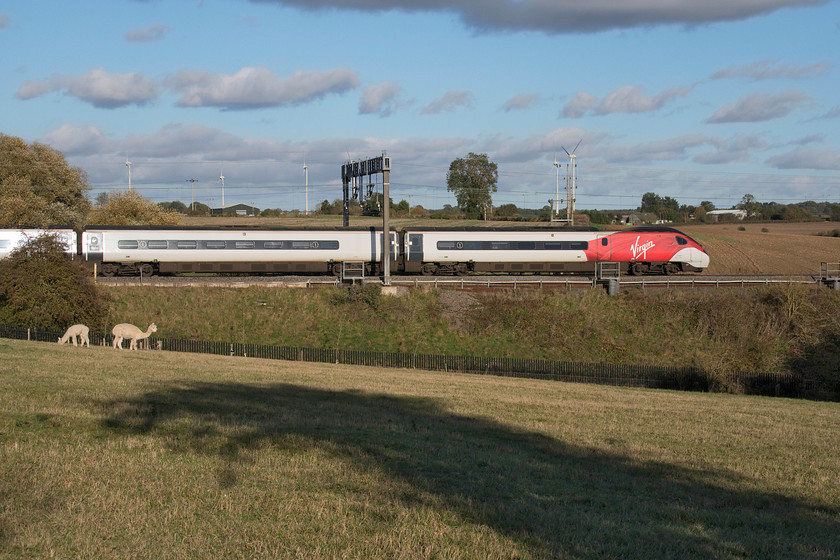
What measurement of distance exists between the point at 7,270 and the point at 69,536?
1323 inches

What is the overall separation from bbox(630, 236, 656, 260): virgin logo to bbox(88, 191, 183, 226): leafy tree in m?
44.7

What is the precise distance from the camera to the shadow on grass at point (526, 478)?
26.1 feet

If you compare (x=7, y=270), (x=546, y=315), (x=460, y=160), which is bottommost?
(x=546, y=315)

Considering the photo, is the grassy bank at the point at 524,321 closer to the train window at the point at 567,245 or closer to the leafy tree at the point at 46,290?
the leafy tree at the point at 46,290

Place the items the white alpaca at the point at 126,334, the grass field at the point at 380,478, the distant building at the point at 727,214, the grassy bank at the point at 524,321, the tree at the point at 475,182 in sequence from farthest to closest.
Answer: the distant building at the point at 727,214 < the tree at the point at 475,182 < the grassy bank at the point at 524,321 < the white alpaca at the point at 126,334 < the grass field at the point at 380,478

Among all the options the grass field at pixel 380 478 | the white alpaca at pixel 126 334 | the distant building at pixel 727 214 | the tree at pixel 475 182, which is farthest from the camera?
the distant building at pixel 727 214

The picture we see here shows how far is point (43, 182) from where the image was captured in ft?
242

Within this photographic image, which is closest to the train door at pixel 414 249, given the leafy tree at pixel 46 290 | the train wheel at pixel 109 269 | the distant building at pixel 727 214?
the train wheel at pixel 109 269

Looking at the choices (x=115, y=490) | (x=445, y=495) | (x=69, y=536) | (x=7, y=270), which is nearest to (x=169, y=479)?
(x=115, y=490)

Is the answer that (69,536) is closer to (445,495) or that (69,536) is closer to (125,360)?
(445,495)

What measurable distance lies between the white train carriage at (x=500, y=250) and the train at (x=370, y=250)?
7 centimetres

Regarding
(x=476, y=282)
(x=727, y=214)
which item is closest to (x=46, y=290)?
(x=476, y=282)

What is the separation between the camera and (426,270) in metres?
48.0

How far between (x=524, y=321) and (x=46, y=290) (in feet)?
80.4
